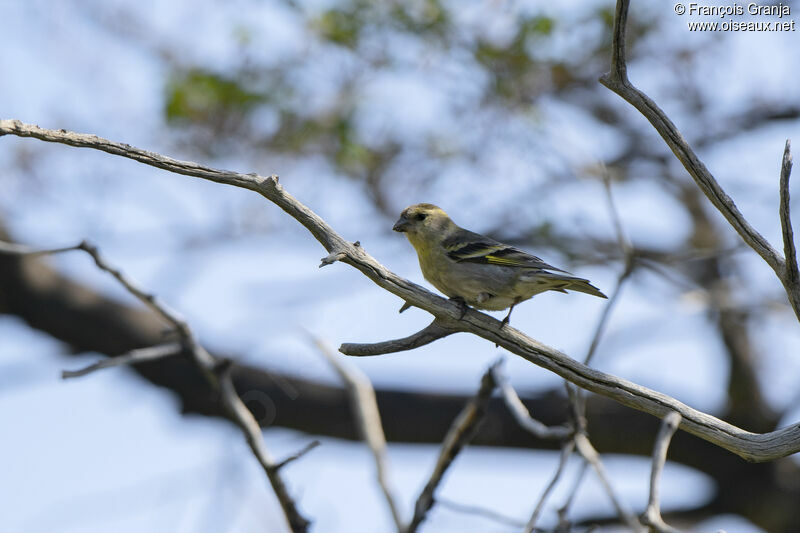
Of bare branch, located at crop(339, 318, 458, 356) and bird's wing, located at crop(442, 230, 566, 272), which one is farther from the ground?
bird's wing, located at crop(442, 230, 566, 272)

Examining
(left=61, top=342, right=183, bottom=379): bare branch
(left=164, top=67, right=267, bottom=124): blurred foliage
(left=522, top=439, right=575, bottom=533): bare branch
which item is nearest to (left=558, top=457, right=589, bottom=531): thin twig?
(left=522, top=439, right=575, bottom=533): bare branch

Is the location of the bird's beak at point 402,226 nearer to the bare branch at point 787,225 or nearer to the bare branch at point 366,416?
the bare branch at point 366,416

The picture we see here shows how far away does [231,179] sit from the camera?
2.96 m

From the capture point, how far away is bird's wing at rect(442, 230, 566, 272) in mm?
4816

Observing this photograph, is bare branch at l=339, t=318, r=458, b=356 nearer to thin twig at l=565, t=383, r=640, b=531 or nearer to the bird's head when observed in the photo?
thin twig at l=565, t=383, r=640, b=531

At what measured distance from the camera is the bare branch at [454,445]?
408 cm

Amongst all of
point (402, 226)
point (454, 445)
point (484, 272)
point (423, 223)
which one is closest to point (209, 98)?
point (402, 226)

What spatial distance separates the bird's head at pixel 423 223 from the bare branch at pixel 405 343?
7.13ft

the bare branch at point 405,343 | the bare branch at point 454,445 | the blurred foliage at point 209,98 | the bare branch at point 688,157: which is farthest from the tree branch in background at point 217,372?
the blurred foliage at point 209,98

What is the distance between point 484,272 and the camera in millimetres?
4699

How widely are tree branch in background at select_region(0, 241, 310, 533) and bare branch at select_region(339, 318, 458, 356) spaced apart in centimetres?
108

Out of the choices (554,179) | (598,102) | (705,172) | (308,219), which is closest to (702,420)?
(705,172)

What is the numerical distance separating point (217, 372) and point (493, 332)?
6.28ft

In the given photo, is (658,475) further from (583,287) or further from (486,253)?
(486,253)
